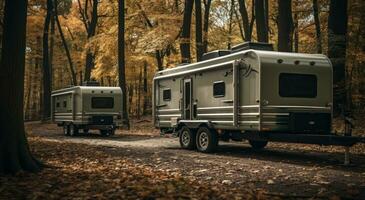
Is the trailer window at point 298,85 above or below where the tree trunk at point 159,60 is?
below

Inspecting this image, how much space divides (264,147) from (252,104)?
165 inches

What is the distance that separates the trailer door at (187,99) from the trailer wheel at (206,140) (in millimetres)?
1016

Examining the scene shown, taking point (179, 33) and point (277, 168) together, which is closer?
point (277, 168)

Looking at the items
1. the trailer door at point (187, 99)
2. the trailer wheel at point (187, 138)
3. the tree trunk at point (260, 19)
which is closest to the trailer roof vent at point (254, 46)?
the trailer door at point (187, 99)

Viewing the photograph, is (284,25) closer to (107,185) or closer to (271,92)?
(271,92)

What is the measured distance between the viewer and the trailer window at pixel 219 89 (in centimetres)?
1446

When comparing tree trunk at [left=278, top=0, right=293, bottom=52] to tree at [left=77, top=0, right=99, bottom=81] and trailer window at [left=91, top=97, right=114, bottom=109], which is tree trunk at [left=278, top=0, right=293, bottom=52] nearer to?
trailer window at [left=91, top=97, right=114, bottom=109]

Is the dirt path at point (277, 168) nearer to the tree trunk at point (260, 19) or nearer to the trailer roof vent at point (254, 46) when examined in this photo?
the trailer roof vent at point (254, 46)

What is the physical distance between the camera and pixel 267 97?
12695 millimetres

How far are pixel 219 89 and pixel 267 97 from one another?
2.33 meters

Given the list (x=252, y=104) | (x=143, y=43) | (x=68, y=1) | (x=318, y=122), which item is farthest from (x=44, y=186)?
(x=68, y=1)

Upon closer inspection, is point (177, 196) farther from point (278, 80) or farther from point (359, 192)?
point (278, 80)

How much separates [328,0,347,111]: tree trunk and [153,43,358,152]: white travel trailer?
21.4 feet

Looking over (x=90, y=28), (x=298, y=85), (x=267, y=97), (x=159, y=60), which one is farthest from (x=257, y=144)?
(x=159, y=60)
